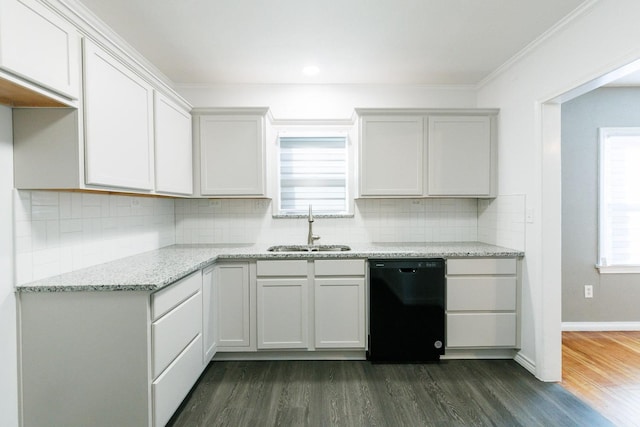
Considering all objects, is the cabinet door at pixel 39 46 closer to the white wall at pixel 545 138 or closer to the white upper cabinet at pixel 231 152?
the white upper cabinet at pixel 231 152

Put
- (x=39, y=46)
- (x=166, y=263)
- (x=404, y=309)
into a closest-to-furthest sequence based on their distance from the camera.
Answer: (x=39, y=46)
(x=166, y=263)
(x=404, y=309)

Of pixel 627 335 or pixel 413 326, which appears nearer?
pixel 413 326

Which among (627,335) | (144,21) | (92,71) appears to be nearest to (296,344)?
(92,71)

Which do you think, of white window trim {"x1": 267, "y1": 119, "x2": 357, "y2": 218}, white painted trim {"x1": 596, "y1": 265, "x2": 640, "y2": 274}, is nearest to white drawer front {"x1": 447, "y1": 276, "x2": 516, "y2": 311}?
white window trim {"x1": 267, "y1": 119, "x2": 357, "y2": 218}

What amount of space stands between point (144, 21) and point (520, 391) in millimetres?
3545

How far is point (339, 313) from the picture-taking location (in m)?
2.59

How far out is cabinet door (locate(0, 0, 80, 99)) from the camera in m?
1.21

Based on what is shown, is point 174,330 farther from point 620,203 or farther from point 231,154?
point 620,203

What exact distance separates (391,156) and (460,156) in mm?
638

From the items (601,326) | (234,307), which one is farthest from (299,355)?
(601,326)

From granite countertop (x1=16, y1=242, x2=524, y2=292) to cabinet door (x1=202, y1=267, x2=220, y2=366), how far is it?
0.15 metres

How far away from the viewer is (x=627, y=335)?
10.2 ft

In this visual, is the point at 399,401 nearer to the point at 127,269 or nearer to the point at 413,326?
the point at 413,326

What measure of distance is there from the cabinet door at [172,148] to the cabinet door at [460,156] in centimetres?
216
